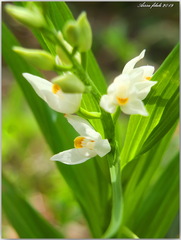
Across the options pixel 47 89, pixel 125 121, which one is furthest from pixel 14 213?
pixel 125 121

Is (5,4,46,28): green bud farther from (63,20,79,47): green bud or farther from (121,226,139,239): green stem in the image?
(121,226,139,239): green stem

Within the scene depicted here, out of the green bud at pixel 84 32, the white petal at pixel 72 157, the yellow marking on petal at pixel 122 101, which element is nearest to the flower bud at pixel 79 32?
the green bud at pixel 84 32

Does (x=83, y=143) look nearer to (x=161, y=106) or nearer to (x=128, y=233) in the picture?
(x=161, y=106)

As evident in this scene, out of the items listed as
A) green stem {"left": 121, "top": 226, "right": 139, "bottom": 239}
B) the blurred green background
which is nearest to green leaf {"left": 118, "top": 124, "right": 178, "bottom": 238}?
green stem {"left": 121, "top": 226, "right": 139, "bottom": 239}

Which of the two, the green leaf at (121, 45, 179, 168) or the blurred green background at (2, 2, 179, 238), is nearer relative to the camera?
the green leaf at (121, 45, 179, 168)

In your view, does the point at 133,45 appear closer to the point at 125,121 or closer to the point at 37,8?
the point at 125,121
